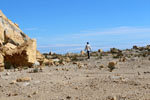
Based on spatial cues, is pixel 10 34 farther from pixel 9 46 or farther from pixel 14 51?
pixel 14 51

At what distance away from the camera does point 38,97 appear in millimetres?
7180

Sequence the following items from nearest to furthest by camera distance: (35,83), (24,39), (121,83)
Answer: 1. (121,83)
2. (35,83)
3. (24,39)

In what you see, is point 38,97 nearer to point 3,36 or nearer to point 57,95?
point 57,95

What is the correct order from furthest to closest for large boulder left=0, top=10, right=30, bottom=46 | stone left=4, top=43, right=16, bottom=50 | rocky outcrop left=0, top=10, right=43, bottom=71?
large boulder left=0, top=10, right=30, bottom=46
stone left=4, top=43, right=16, bottom=50
rocky outcrop left=0, top=10, right=43, bottom=71

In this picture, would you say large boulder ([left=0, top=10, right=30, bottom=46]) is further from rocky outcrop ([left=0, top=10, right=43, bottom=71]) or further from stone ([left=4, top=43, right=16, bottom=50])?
stone ([left=4, top=43, right=16, bottom=50])

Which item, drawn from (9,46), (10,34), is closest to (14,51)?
(9,46)

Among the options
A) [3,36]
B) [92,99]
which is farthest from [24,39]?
[92,99]

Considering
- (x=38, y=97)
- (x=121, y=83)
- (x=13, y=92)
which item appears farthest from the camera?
(x=121, y=83)

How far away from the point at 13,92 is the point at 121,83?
3364 mm

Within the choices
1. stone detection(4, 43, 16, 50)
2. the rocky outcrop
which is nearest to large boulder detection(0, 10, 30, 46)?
the rocky outcrop

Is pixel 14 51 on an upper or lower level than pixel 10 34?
lower

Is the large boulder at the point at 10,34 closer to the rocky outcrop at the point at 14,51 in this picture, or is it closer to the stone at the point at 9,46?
the rocky outcrop at the point at 14,51

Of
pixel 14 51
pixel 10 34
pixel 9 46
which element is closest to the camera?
pixel 14 51

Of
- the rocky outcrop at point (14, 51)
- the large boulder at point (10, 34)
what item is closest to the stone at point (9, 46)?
the rocky outcrop at point (14, 51)
